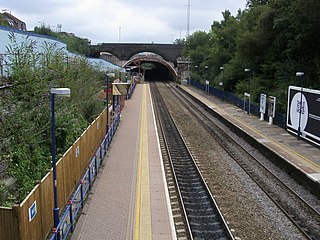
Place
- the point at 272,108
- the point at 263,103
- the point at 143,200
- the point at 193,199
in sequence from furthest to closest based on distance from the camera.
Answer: the point at 263,103 → the point at 272,108 → the point at 193,199 → the point at 143,200

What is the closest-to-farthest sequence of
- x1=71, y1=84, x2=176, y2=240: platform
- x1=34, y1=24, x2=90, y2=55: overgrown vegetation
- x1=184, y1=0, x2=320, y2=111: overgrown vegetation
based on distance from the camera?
1. x1=71, y1=84, x2=176, y2=240: platform
2. x1=184, y1=0, x2=320, y2=111: overgrown vegetation
3. x1=34, y1=24, x2=90, y2=55: overgrown vegetation

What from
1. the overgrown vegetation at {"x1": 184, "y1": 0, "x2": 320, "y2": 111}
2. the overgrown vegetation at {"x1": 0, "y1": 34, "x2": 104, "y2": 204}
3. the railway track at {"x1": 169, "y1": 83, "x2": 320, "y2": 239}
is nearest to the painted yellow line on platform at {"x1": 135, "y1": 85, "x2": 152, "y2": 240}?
the overgrown vegetation at {"x1": 0, "y1": 34, "x2": 104, "y2": 204}

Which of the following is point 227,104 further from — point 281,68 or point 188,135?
point 188,135

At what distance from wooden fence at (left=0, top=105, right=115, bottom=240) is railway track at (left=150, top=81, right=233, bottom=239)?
146 inches

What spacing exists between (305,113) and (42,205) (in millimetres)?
17360

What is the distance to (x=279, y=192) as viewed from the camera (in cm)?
1513

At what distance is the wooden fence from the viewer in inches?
318

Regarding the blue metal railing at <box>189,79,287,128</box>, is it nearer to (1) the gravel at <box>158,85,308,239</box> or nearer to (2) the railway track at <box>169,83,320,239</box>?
(2) the railway track at <box>169,83,320,239</box>

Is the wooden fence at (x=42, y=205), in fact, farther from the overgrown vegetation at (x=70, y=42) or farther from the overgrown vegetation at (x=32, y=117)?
the overgrown vegetation at (x=70, y=42)

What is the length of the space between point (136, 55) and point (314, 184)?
296 feet

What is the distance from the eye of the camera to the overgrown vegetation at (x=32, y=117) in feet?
39.9

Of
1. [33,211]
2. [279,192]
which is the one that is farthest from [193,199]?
[33,211]

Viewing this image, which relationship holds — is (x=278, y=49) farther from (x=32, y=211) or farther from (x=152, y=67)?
(x=152, y=67)

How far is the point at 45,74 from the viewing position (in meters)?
17.7
